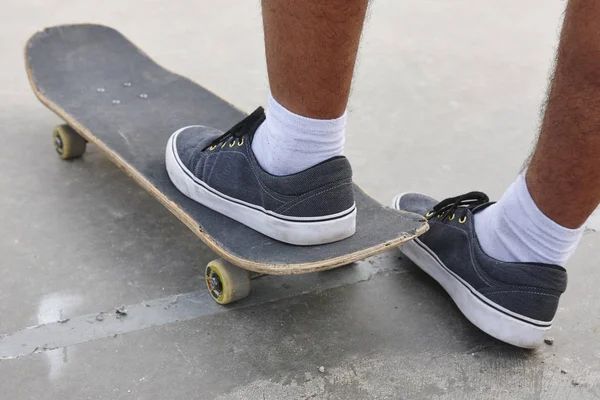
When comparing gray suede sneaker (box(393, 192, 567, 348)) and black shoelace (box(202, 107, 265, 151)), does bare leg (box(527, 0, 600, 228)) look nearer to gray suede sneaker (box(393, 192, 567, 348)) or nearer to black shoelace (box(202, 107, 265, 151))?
gray suede sneaker (box(393, 192, 567, 348))

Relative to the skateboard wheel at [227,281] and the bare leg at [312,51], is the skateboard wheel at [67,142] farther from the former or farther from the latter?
the bare leg at [312,51]

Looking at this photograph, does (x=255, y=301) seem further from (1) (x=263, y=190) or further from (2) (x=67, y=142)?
(2) (x=67, y=142)

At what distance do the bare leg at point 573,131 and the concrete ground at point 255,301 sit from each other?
25 cm

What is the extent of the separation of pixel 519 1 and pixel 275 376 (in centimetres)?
323

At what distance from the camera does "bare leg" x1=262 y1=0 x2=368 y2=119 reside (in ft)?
3.95

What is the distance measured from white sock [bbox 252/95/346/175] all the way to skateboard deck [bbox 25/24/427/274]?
0.18 metres

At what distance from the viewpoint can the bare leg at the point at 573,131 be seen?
1.20 metres

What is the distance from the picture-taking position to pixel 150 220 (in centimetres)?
179

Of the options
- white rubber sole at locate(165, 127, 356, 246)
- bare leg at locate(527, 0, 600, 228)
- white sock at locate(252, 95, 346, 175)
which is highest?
bare leg at locate(527, 0, 600, 228)

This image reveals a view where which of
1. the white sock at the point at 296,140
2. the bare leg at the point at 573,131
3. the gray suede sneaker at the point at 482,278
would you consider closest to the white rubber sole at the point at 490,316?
the gray suede sneaker at the point at 482,278

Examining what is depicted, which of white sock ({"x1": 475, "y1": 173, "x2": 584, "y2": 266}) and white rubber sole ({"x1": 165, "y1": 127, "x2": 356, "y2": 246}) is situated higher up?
white sock ({"x1": 475, "y1": 173, "x2": 584, "y2": 266})

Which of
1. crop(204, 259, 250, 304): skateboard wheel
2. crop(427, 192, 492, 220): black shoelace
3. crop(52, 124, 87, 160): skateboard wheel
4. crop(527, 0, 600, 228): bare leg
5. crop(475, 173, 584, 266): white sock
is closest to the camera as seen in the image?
crop(527, 0, 600, 228): bare leg

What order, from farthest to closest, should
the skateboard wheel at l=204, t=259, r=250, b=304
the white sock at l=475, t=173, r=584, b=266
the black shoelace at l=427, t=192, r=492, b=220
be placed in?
the black shoelace at l=427, t=192, r=492, b=220 < the skateboard wheel at l=204, t=259, r=250, b=304 < the white sock at l=475, t=173, r=584, b=266

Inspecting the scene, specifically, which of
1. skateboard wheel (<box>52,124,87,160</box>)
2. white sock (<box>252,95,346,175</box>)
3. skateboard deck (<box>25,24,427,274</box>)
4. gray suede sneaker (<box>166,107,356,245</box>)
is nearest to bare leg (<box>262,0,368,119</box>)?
white sock (<box>252,95,346,175</box>)
